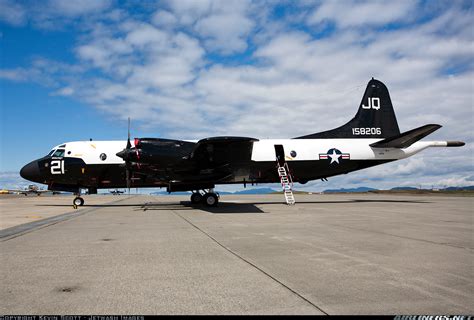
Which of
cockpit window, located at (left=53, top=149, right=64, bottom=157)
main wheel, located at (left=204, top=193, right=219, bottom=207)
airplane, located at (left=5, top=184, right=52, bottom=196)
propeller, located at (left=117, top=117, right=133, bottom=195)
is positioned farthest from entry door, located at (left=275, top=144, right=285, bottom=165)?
airplane, located at (left=5, top=184, right=52, bottom=196)

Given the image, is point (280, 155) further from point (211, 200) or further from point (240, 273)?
point (240, 273)

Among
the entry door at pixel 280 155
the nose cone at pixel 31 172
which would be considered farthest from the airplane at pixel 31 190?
the entry door at pixel 280 155

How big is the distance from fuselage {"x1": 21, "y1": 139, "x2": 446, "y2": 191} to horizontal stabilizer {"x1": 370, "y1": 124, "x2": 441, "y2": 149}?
1.78m

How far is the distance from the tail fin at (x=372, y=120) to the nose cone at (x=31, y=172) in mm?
16489

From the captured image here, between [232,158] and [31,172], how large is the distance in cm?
1218

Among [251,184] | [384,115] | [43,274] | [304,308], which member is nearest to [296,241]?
[304,308]

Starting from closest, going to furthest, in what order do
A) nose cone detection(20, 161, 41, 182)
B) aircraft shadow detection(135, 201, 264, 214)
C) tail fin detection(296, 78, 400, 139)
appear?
aircraft shadow detection(135, 201, 264, 214) → nose cone detection(20, 161, 41, 182) → tail fin detection(296, 78, 400, 139)

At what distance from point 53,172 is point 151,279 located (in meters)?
18.6

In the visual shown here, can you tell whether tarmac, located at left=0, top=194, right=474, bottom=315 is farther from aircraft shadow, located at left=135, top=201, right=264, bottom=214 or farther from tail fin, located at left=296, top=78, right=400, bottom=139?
tail fin, located at left=296, top=78, right=400, bottom=139

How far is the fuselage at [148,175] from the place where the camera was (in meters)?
20.5

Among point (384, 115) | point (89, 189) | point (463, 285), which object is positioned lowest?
point (463, 285)

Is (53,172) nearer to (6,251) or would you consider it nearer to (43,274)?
(6,251)

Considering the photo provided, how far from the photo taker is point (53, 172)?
20.6 metres

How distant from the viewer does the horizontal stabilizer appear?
65.2ft
